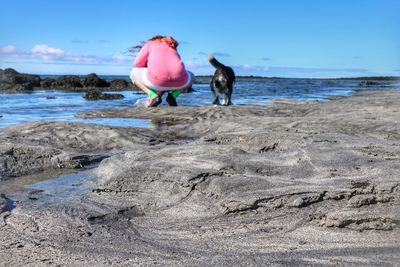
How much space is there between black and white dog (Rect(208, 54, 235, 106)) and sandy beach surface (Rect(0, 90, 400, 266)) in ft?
24.3

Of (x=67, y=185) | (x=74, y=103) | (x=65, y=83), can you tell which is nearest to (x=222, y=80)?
(x=74, y=103)

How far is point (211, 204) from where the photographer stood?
3.94 metres

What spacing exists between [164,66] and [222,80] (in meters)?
1.79

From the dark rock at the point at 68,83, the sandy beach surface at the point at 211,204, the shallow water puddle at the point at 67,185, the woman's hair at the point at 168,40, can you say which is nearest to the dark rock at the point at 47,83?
the dark rock at the point at 68,83

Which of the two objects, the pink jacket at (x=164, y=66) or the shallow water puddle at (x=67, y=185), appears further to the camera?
the pink jacket at (x=164, y=66)

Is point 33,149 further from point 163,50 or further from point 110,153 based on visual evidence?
point 163,50

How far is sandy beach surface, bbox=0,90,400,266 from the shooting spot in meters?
3.11

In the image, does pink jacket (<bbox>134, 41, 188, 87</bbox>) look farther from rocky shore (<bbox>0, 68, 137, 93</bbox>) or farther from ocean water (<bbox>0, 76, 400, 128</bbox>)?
rocky shore (<bbox>0, 68, 137, 93</bbox>)

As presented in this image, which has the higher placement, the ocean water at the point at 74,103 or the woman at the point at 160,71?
the woman at the point at 160,71

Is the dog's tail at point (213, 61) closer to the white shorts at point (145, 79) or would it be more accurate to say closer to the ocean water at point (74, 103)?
the white shorts at point (145, 79)

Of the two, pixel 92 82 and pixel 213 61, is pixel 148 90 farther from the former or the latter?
pixel 92 82

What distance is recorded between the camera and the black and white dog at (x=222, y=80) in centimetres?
1335

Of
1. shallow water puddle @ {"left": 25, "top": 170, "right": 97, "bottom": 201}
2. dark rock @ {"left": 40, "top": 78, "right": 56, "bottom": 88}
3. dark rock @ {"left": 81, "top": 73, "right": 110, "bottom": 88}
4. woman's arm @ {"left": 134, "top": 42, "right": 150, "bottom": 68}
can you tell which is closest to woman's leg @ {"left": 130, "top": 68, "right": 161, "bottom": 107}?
woman's arm @ {"left": 134, "top": 42, "right": 150, "bottom": 68}

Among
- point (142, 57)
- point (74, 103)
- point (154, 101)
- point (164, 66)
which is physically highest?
point (142, 57)
